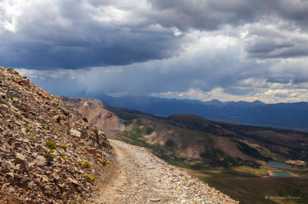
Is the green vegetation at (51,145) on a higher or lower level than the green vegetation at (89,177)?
higher

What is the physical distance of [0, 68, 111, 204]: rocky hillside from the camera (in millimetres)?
27562

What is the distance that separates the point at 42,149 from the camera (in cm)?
3438

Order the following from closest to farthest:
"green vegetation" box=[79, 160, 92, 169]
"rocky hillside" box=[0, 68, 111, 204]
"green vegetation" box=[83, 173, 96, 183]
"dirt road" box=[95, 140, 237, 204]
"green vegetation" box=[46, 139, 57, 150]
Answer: "rocky hillside" box=[0, 68, 111, 204], "dirt road" box=[95, 140, 237, 204], "green vegetation" box=[83, 173, 96, 183], "green vegetation" box=[46, 139, 57, 150], "green vegetation" box=[79, 160, 92, 169]

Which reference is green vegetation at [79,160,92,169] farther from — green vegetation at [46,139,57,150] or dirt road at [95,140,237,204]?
green vegetation at [46,139,57,150]

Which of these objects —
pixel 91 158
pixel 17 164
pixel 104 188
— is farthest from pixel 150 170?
pixel 17 164

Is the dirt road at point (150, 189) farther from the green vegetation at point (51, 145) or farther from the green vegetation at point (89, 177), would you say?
the green vegetation at point (51, 145)

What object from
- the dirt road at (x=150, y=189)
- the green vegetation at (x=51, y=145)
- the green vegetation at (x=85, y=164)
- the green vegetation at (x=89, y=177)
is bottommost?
the dirt road at (x=150, y=189)

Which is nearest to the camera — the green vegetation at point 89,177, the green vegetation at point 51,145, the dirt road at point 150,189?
the dirt road at point 150,189

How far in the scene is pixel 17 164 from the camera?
28.7 meters

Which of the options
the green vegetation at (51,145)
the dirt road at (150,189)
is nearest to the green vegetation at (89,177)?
the dirt road at (150,189)

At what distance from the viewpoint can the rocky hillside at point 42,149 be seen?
27562 millimetres

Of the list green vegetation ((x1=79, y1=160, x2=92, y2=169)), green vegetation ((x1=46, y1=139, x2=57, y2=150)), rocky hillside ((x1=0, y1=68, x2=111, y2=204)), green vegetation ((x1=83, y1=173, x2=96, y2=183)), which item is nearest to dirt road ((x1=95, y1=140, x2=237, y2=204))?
green vegetation ((x1=83, y1=173, x2=96, y2=183))

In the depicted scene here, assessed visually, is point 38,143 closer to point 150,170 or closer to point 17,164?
point 17,164

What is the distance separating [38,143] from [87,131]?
55.9ft
